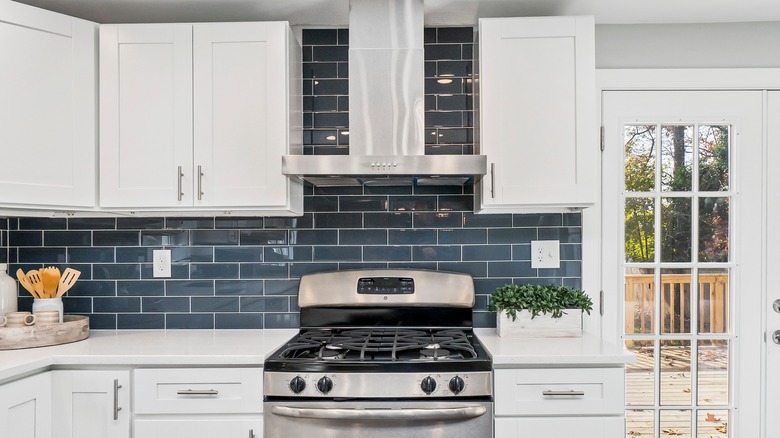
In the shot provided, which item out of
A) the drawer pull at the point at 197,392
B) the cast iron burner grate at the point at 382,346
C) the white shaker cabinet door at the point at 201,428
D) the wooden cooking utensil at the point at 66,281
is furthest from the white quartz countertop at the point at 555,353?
the wooden cooking utensil at the point at 66,281

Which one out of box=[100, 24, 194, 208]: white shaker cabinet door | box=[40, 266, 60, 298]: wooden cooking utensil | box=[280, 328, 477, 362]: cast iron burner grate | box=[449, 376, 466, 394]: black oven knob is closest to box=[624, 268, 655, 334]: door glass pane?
box=[280, 328, 477, 362]: cast iron burner grate

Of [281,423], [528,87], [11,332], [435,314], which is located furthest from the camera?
[435,314]

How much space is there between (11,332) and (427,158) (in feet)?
5.44

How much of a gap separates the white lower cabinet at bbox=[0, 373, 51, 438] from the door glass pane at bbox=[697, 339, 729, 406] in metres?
2.62

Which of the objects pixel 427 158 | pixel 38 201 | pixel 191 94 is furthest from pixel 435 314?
pixel 38 201

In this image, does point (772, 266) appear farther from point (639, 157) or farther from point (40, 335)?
point (40, 335)

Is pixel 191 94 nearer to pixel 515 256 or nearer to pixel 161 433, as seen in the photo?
pixel 161 433

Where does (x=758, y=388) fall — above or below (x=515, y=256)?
below

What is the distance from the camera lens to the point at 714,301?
2.50 metres

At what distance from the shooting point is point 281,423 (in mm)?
1901

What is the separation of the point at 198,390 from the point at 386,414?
66 centimetres

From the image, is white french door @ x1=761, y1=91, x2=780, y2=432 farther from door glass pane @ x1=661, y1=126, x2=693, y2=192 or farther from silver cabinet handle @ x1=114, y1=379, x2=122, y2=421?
silver cabinet handle @ x1=114, y1=379, x2=122, y2=421

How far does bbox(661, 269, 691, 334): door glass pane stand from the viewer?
98.7 inches

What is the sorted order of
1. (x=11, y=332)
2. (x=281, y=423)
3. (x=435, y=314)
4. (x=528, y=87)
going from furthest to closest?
(x=435, y=314)
(x=528, y=87)
(x=11, y=332)
(x=281, y=423)
